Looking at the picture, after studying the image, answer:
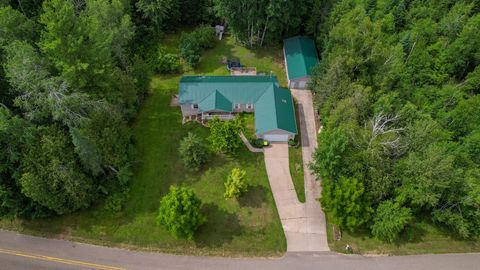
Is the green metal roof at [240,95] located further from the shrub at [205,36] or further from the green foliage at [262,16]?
the green foliage at [262,16]

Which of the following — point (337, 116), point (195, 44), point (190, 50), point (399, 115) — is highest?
point (195, 44)

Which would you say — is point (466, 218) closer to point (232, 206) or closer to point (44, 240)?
point (232, 206)

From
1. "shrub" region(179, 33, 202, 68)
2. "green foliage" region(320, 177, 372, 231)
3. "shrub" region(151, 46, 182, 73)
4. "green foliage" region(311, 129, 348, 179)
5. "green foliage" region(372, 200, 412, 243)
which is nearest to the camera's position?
"green foliage" region(372, 200, 412, 243)

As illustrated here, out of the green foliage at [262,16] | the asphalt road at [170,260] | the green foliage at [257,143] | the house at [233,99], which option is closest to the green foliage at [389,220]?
the asphalt road at [170,260]

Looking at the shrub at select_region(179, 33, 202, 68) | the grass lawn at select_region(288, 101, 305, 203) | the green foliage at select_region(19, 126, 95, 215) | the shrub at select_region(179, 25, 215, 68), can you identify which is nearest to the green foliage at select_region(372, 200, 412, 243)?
the grass lawn at select_region(288, 101, 305, 203)

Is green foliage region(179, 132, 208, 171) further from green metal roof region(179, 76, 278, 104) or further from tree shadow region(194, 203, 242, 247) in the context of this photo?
green metal roof region(179, 76, 278, 104)

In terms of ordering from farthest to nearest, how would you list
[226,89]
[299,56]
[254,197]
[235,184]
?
[299,56]
[226,89]
[254,197]
[235,184]

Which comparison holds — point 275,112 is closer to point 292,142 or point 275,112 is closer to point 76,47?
point 292,142

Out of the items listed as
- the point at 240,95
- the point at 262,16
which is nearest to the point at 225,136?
the point at 240,95
